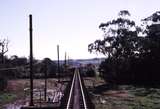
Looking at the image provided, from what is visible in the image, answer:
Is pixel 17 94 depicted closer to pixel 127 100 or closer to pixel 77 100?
pixel 77 100

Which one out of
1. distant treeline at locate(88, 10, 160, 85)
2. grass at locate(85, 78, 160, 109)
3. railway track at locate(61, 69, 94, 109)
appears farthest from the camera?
distant treeline at locate(88, 10, 160, 85)

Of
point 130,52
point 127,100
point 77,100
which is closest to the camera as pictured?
point 77,100

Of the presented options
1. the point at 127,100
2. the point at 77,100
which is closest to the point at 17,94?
the point at 77,100

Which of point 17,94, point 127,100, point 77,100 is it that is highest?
point 17,94

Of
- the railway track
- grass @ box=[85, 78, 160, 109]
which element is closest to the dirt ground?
the railway track

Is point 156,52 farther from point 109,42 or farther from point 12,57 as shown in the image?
point 12,57

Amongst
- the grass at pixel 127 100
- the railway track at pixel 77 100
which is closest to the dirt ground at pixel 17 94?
the railway track at pixel 77 100

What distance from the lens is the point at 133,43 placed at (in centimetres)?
7675

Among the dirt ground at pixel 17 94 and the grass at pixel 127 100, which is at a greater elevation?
the dirt ground at pixel 17 94

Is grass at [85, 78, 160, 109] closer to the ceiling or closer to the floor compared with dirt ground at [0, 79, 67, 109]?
closer to the floor

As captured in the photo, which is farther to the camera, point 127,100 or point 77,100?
point 127,100

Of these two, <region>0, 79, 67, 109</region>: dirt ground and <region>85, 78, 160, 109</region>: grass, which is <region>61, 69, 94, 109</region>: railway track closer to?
<region>85, 78, 160, 109</region>: grass

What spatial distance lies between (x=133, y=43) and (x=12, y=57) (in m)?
40.4

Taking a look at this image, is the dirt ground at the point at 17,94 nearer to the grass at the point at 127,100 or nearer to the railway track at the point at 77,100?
the railway track at the point at 77,100
